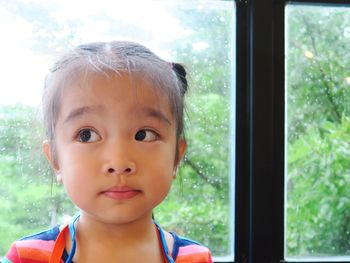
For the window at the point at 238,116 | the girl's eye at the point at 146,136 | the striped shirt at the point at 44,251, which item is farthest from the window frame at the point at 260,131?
the girl's eye at the point at 146,136

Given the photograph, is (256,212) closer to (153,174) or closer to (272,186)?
(272,186)

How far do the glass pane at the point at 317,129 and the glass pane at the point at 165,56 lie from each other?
22 cm

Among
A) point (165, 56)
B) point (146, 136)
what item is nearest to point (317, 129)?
point (165, 56)

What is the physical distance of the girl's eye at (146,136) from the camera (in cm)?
67

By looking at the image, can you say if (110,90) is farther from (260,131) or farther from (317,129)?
(317,129)

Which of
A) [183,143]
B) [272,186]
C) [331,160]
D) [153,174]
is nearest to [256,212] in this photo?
[272,186]

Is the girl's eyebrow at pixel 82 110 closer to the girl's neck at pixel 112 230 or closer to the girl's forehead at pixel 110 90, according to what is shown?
the girl's forehead at pixel 110 90

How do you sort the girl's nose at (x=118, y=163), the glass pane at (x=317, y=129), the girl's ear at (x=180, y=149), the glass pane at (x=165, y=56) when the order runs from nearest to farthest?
the girl's nose at (x=118, y=163) → the girl's ear at (x=180, y=149) → the glass pane at (x=165, y=56) → the glass pane at (x=317, y=129)

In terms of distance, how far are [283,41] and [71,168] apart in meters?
0.99

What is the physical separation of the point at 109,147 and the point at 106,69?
4.9 inches

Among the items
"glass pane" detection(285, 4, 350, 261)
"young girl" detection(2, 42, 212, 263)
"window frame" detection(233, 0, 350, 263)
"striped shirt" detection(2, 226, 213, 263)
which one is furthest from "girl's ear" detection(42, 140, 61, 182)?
"glass pane" detection(285, 4, 350, 261)

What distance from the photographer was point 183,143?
78cm

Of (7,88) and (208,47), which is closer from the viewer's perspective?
(7,88)

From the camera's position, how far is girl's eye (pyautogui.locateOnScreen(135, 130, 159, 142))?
67cm
